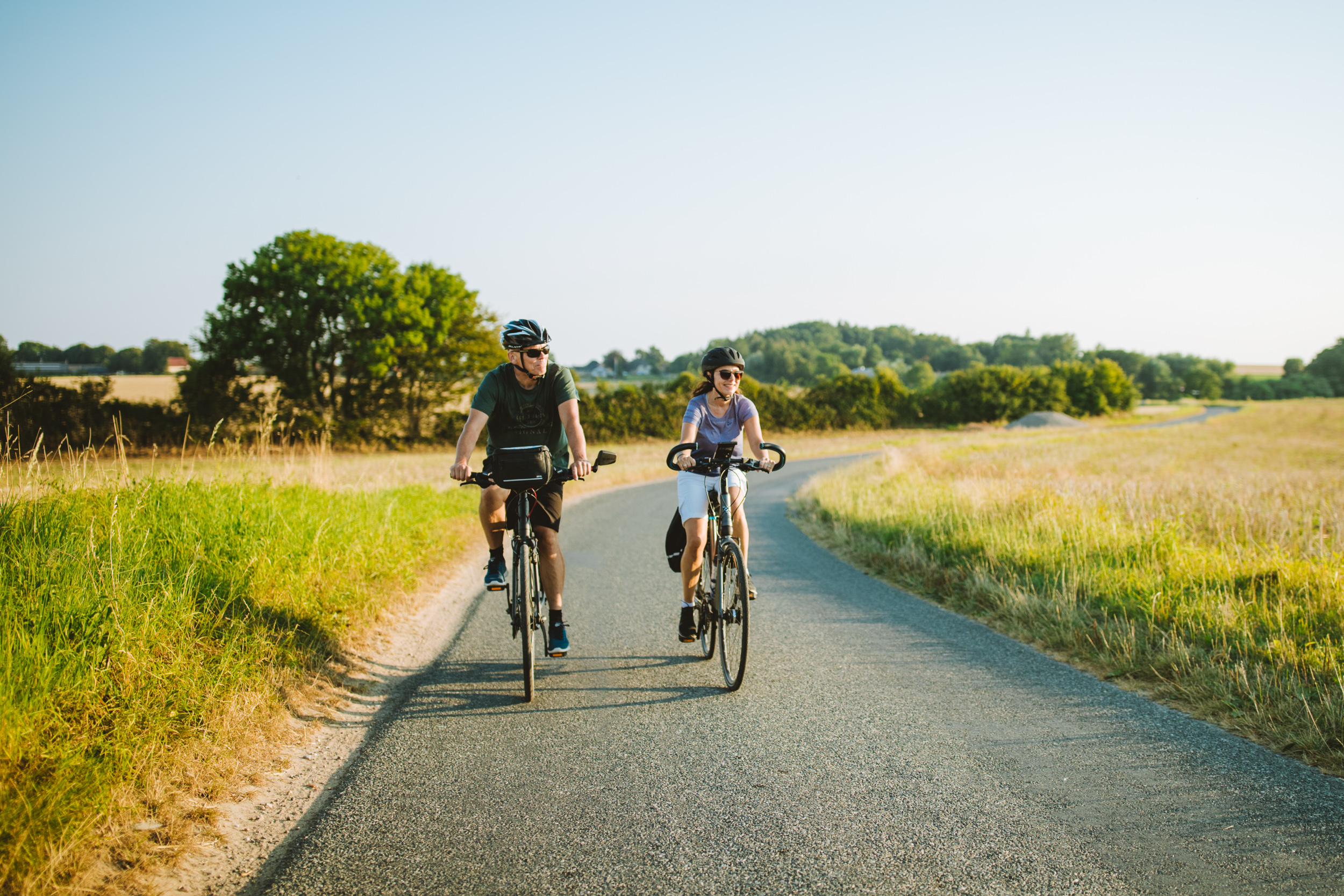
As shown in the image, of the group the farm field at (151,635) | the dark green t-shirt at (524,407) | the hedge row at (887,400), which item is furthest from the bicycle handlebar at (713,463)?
the hedge row at (887,400)

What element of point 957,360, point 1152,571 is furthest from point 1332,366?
point 1152,571

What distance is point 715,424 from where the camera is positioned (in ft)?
17.1

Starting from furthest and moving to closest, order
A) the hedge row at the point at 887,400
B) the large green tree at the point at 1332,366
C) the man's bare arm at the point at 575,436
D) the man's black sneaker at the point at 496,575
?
the large green tree at the point at 1332,366 < the hedge row at the point at 887,400 < the man's black sneaker at the point at 496,575 < the man's bare arm at the point at 575,436

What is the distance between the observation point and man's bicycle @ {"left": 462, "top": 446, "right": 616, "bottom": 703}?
453 centimetres

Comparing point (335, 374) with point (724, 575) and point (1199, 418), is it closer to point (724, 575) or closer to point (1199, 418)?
point (724, 575)

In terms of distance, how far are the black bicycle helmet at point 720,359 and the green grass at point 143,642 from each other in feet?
11.0

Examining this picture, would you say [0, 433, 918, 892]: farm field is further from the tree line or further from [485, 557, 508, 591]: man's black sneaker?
the tree line

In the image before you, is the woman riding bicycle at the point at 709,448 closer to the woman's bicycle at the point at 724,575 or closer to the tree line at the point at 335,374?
the woman's bicycle at the point at 724,575

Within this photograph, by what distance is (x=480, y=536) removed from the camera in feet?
36.0

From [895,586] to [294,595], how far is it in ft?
19.3

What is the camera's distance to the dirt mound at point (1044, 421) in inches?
2274

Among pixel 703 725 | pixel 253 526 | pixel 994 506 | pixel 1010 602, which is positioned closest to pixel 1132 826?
pixel 703 725

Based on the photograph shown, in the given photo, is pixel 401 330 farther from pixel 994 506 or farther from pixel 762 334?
pixel 762 334

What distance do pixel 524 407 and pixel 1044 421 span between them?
205 ft
